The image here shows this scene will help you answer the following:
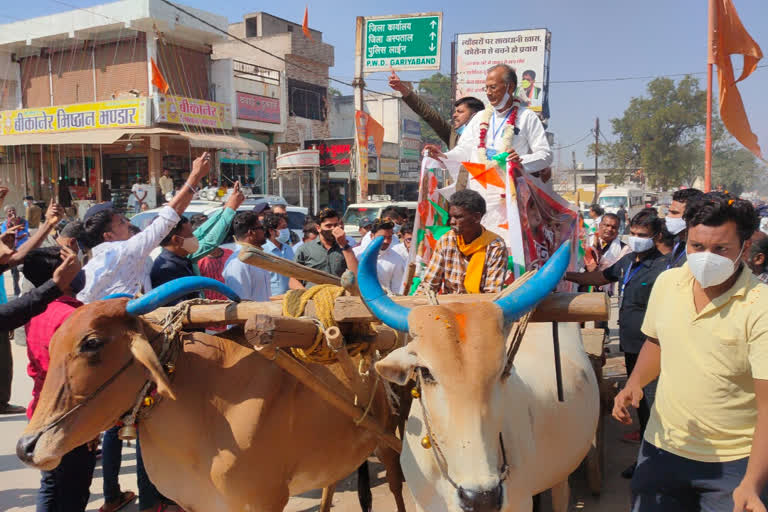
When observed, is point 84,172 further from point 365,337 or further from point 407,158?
point 365,337

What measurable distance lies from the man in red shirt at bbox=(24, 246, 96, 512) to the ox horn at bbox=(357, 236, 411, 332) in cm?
184

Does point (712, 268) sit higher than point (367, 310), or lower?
higher

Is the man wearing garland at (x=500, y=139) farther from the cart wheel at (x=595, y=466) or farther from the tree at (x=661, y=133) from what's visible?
the tree at (x=661, y=133)

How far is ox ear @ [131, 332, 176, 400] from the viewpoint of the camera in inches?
104

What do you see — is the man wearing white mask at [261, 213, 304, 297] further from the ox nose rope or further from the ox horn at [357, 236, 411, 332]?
the ox nose rope

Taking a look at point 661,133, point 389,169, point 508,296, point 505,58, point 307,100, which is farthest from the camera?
point 661,133

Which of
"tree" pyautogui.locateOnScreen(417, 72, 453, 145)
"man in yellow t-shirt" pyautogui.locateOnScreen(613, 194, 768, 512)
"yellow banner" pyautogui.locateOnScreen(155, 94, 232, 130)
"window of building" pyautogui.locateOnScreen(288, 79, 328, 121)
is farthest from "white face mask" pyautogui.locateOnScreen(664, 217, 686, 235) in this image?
"tree" pyautogui.locateOnScreen(417, 72, 453, 145)

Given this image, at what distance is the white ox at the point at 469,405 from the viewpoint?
6.85ft

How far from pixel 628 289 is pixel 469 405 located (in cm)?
326

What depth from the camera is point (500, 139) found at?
4.60 metres

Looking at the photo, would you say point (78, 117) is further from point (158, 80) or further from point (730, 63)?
point (730, 63)

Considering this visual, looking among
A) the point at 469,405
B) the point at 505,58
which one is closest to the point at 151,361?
the point at 469,405

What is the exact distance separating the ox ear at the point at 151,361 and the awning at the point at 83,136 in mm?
15679

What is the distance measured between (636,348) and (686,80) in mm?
49944
